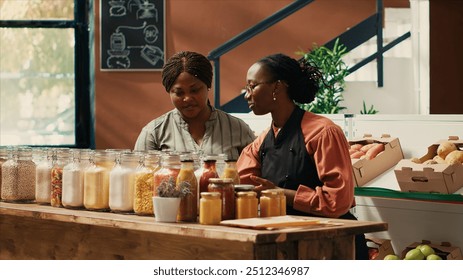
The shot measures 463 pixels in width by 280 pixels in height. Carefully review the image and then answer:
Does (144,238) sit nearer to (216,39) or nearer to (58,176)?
(58,176)

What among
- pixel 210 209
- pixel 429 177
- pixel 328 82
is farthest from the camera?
pixel 328 82

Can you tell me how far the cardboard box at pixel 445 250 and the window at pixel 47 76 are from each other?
465cm

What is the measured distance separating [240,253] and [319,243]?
28 centimetres

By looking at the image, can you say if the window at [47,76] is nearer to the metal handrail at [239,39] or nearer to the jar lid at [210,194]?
the metal handrail at [239,39]

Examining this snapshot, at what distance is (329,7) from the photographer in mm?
8266

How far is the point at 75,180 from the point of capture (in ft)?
11.2

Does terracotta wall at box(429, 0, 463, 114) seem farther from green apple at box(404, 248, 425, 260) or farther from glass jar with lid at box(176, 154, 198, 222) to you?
glass jar with lid at box(176, 154, 198, 222)

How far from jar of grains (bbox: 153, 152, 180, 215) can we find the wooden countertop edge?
5.4 inches

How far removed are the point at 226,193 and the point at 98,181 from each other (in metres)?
0.62

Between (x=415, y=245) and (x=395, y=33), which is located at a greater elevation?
(x=395, y=33)

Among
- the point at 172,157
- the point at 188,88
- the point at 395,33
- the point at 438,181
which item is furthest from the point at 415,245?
the point at 395,33

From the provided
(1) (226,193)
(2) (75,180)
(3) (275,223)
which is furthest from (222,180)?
(2) (75,180)

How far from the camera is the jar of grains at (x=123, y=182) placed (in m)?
3.23

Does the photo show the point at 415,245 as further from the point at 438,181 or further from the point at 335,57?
the point at 335,57
